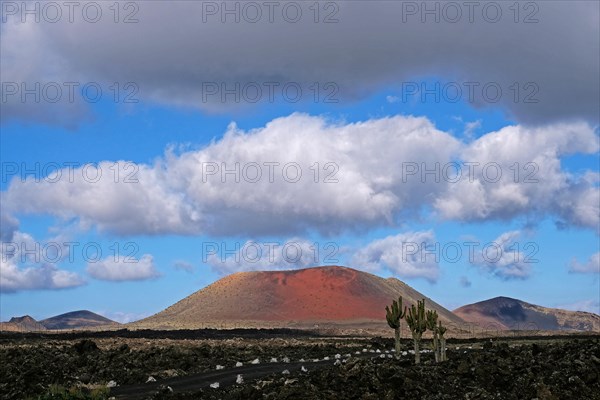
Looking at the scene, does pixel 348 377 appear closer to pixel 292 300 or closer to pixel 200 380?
pixel 200 380

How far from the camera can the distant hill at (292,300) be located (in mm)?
158500

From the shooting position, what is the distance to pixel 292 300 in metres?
175

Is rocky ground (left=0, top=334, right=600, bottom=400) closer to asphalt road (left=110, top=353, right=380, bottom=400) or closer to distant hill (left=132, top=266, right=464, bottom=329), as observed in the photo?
asphalt road (left=110, top=353, right=380, bottom=400)

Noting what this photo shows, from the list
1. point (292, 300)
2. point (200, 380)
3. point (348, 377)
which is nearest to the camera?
point (348, 377)

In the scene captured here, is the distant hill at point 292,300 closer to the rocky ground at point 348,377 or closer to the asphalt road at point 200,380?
the rocky ground at point 348,377

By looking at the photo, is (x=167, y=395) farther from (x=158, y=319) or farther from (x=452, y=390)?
(x=158, y=319)

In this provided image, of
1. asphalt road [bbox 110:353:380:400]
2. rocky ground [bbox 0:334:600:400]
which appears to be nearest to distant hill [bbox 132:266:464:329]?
rocky ground [bbox 0:334:600:400]

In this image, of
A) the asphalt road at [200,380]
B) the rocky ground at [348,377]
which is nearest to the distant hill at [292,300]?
the rocky ground at [348,377]

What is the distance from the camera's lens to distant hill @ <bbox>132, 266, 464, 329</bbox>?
158 m

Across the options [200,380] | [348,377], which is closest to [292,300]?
[200,380]

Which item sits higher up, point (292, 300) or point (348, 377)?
point (292, 300)

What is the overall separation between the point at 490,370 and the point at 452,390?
8.15ft

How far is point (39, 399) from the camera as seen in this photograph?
27875mm

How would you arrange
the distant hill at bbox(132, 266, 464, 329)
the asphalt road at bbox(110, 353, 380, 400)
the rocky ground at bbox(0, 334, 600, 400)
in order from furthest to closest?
the distant hill at bbox(132, 266, 464, 329)
the asphalt road at bbox(110, 353, 380, 400)
the rocky ground at bbox(0, 334, 600, 400)
